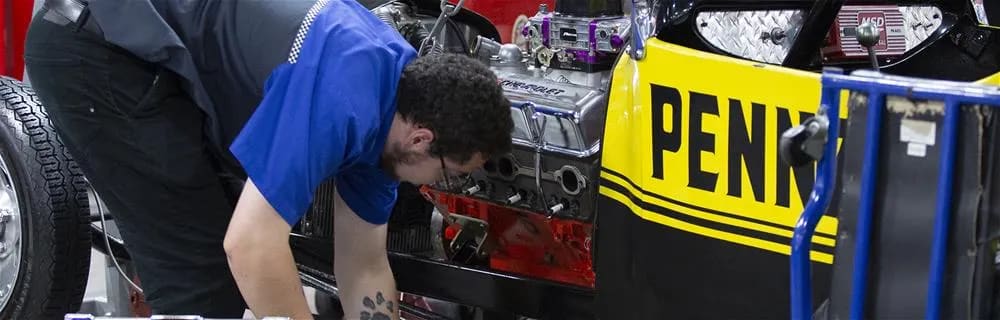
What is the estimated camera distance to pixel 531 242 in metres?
3.24

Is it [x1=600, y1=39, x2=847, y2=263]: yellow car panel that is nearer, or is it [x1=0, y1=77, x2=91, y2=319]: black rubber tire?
[x1=600, y1=39, x2=847, y2=263]: yellow car panel

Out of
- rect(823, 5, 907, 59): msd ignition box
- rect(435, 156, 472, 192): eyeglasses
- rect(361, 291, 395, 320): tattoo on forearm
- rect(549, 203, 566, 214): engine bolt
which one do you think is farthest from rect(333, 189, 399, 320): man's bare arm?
rect(823, 5, 907, 59): msd ignition box

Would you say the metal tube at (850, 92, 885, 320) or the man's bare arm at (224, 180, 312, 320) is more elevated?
the metal tube at (850, 92, 885, 320)

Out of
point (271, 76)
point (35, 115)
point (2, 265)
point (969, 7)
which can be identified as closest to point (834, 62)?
point (969, 7)

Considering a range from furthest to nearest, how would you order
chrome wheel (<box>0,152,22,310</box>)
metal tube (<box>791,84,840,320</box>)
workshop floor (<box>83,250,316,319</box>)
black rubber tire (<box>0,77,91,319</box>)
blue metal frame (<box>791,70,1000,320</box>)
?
1. workshop floor (<box>83,250,316,319</box>)
2. chrome wheel (<box>0,152,22,310</box>)
3. black rubber tire (<box>0,77,91,319</box>)
4. metal tube (<box>791,84,840,320</box>)
5. blue metal frame (<box>791,70,1000,320</box>)

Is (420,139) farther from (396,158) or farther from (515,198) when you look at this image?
(515,198)

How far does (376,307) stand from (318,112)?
795 millimetres

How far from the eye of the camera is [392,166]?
102 inches

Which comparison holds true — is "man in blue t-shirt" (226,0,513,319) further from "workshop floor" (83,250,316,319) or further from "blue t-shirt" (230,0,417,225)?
"workshop floor" (83,250,316,319)

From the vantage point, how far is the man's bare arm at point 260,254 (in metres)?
2.36

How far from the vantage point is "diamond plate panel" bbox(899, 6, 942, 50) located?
122 inches

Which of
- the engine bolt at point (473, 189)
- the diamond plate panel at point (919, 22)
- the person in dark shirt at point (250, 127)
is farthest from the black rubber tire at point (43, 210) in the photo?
the diamond plate panel at point (919, 22)

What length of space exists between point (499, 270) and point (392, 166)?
666 millimetres

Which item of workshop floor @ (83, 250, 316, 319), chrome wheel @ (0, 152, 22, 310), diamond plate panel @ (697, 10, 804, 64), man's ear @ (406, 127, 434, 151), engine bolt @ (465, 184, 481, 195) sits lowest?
workshop floor @ (83, 250, 316, 319)
